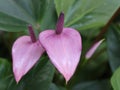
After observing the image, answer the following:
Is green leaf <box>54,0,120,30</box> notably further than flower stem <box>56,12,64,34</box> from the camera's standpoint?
Yes

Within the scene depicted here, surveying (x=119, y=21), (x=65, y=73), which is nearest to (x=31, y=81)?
(x=65, y=73)

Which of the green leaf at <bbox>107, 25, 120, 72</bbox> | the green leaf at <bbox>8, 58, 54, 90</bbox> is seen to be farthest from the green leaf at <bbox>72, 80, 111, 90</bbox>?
the green leaf at <bbox>8, 58, 54, 90</bbox>

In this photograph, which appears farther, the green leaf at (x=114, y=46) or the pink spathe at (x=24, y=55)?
the green leaf at (x=114, y=46)

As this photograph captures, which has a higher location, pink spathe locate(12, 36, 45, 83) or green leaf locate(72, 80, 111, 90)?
pink spathe locate(12, 36, 45, 83)

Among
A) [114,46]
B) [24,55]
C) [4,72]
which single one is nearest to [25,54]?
[24,55]

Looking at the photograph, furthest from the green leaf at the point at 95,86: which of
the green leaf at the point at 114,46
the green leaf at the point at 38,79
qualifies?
the green leaf at the point at 38,79

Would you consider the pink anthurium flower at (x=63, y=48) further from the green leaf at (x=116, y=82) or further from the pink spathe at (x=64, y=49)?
the green leaf at (x=116, y=82)

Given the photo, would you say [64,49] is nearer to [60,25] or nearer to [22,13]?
[60,25]

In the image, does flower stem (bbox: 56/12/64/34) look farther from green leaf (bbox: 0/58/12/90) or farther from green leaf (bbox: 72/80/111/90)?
green leaf (bbox: 72/80/111/90)
